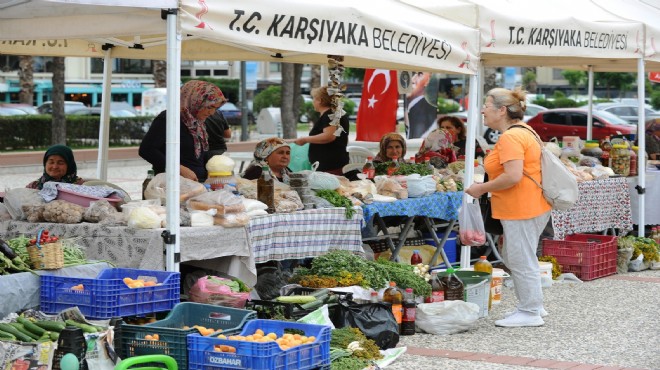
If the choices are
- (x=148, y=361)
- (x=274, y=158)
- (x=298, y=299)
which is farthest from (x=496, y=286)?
(x=148, y=361)

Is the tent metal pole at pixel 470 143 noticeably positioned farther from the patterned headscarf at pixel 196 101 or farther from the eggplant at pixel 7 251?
the eggplant at pixel 7 251

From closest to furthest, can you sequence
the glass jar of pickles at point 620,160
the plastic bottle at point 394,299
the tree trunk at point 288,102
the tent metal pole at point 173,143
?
1. the tent metal pole at point 173,143
2. the plastic bottle at point 394,299
3. the glass jar of pickles at point 620,160
4. the tree trunk at point 288,102

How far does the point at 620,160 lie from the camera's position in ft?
41.4

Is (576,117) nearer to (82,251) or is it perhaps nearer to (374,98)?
(374,98)

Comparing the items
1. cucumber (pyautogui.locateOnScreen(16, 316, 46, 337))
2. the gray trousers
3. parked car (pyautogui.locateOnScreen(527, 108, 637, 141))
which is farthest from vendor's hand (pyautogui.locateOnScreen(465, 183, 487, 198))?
parked car (pyautogui.locateOnScreen(527, 108, 637, 141))

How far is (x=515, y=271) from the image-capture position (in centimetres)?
827

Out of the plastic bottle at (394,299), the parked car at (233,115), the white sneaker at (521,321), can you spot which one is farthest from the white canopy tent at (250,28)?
the parked car at (233,115)

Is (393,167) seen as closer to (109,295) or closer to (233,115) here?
(109,295)

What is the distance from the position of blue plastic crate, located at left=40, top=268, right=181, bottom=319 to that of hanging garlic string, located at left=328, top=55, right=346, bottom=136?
12.9 feet

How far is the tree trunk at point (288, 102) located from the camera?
32.0 m

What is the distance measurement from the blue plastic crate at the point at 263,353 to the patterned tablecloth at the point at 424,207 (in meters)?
3.02

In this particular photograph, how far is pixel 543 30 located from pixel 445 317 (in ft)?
11.4

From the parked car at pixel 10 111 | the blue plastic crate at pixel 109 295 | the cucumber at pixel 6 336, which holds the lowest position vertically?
the cucumber at pixel 6 336

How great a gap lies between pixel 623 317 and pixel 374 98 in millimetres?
7963
